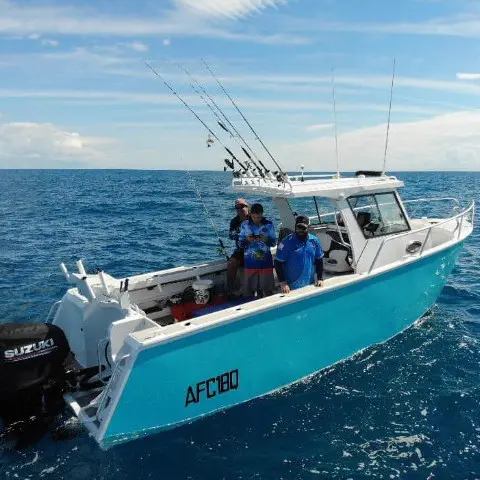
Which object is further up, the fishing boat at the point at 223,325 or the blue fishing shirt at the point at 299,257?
the blue fishing shirt at the point at 299,257

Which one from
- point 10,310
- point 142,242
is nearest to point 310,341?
point 10,310

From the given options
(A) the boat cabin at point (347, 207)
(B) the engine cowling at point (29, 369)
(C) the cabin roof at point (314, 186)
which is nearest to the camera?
(B) the engine cowling at point (29, 369)

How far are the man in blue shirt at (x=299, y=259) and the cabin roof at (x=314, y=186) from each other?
20.3 inches

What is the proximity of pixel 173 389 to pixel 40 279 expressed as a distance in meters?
7.73

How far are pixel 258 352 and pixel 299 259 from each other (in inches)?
54.9

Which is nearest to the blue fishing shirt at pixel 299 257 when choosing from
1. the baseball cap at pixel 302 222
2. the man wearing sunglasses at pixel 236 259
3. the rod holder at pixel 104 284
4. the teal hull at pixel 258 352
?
the baseball cap at pixel 302 222

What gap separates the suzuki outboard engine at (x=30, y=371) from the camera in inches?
189

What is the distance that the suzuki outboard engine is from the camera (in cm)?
481

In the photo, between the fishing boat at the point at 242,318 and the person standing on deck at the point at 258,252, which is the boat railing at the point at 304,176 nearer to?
the fishing boat at the point at 242,318

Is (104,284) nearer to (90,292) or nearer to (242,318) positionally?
(90,292)

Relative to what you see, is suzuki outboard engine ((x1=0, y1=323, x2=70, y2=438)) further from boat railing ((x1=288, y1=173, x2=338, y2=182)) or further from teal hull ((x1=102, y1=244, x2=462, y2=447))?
boat railing ((x1=288, y1=173, x2=338, y2=182))

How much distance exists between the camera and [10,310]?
923 cm

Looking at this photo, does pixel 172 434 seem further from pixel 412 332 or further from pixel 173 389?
pixel 412 332

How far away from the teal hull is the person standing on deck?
3.05 ft
